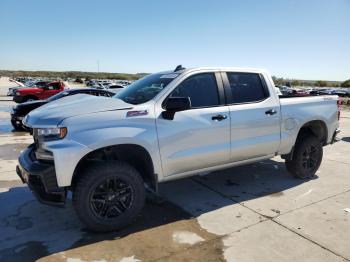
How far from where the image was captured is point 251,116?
4.89 meters

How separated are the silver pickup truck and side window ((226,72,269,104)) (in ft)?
0.06

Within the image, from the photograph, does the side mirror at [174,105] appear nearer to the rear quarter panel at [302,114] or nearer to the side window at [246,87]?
the side window at [246,87]

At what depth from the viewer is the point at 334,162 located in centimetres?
718

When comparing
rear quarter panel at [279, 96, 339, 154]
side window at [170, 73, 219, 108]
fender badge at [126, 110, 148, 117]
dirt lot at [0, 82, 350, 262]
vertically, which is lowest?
dirt lot at [0, 82, 350, 262]

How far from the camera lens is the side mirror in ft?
13.1

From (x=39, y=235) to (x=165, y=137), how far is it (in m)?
1.81

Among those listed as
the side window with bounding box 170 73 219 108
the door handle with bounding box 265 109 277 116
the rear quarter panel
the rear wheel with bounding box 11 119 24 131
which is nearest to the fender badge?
the side window with bounding box 170 73 219 108

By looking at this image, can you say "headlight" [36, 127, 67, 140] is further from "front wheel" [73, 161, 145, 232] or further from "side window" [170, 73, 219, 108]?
"side window" [170, 73, 219, 108]

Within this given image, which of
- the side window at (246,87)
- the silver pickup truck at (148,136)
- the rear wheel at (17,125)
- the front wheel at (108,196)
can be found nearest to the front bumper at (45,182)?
the silver pickup truck at (148,136)

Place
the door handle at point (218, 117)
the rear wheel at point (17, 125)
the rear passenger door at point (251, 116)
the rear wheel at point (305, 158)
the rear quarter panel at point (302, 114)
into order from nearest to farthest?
the door handle at point (218, 117), the rear passenger door at point (251, 116), the rear quarter panel at point (302, 114), the rear wheel at point (305, 158), the rear wheel at point (17, 125)

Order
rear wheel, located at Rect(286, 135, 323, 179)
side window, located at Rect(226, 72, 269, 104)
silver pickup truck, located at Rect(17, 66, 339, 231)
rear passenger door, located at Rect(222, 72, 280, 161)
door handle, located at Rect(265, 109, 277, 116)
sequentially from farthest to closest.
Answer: rear wheel, located at Rect(286, 135, 323, 179)
door handle, located at Rect(265, 109, 277, 116)
side window, located at Rect(226, 72, 269, 104)
rear passenger door, located at Rect(222, 72, 280, 161)
silver pickup truck, located at Rect(17, 66, 339, 231)

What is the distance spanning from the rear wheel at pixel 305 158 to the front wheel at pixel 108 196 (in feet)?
9.84

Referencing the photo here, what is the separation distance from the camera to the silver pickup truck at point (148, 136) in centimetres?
365

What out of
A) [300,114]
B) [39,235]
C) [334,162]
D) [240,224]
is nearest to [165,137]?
[240,224]
